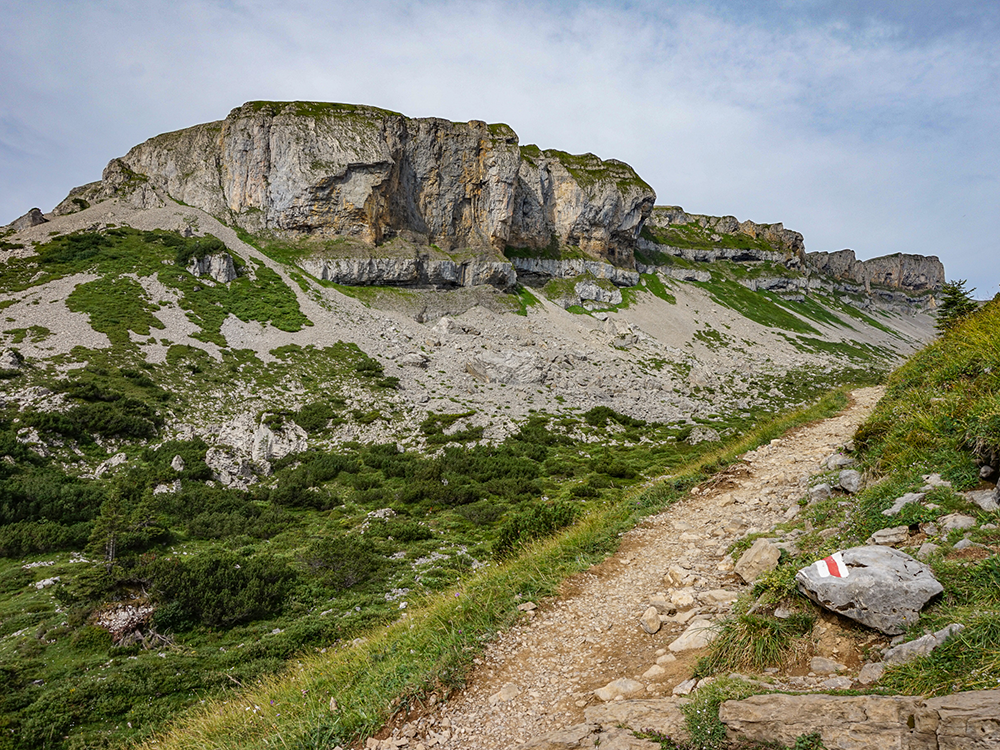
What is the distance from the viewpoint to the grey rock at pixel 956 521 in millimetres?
4234

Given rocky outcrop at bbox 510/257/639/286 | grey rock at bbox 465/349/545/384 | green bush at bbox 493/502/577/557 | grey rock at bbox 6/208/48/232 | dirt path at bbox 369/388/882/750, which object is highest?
grey rock at bbox 6/208/48/232

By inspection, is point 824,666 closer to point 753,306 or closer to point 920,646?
point 920,646

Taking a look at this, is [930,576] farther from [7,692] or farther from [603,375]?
[603,375]

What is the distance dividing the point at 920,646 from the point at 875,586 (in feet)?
2.01

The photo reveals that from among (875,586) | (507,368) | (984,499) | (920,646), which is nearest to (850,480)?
(984,499)

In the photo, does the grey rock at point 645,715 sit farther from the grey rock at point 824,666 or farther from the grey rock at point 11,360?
the grey rock at point 11,360

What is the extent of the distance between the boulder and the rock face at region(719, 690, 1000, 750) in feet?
7.83

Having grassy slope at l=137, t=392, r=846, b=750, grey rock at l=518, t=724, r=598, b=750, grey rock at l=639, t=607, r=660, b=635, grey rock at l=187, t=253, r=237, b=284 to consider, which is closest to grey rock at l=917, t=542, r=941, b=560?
grey rock at l=639, t=607, r=660, b=635

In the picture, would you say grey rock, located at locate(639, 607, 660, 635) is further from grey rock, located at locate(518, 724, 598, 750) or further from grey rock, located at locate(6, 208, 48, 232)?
grey rock, located at locate(6, 208, 48, 232)

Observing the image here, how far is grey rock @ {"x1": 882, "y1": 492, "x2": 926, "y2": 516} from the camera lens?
16.4ft

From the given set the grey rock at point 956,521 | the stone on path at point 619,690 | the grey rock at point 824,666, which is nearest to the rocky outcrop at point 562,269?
the grey rock at point 956,521

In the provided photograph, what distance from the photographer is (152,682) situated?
8961 millimetres

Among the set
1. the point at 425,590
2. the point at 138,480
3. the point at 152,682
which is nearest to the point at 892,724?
the point at 425,590

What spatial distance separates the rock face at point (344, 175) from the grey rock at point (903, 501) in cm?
6354
